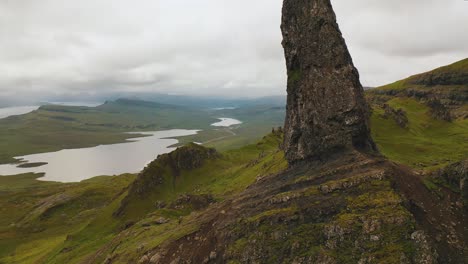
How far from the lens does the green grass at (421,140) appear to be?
203 feet

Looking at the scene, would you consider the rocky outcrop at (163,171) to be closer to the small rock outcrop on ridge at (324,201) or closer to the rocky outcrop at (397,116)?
the small rock outcrop on ridge at (324,201)

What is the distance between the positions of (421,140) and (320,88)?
157 ft

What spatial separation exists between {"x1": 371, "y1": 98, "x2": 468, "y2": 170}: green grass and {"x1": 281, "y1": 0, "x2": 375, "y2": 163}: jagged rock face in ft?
49.5

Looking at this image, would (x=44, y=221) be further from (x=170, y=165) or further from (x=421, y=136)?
(x=421, y=136)

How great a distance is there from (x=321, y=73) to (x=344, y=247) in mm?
25627

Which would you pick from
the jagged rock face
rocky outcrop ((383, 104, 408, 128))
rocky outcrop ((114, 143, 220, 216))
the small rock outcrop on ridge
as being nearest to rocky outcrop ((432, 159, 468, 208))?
the small rock outcrop on ridge

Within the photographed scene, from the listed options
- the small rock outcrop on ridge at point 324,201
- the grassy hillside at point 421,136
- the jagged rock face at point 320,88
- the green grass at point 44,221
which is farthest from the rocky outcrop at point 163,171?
the jagged rock face at point 320,88

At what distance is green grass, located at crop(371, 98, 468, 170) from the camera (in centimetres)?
6191

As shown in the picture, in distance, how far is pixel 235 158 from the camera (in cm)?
16738

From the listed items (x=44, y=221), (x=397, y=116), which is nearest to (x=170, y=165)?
(x=44, y=221)

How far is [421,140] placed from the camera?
79312mm

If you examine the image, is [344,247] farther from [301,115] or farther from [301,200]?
[301,115]

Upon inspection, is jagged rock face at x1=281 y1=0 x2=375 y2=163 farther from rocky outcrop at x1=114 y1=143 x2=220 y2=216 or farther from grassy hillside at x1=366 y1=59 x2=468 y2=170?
rocky outcrop at x1=114 y1=143 x2=220 y2=216

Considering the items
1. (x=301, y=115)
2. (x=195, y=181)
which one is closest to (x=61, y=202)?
(x=195, y=181)
